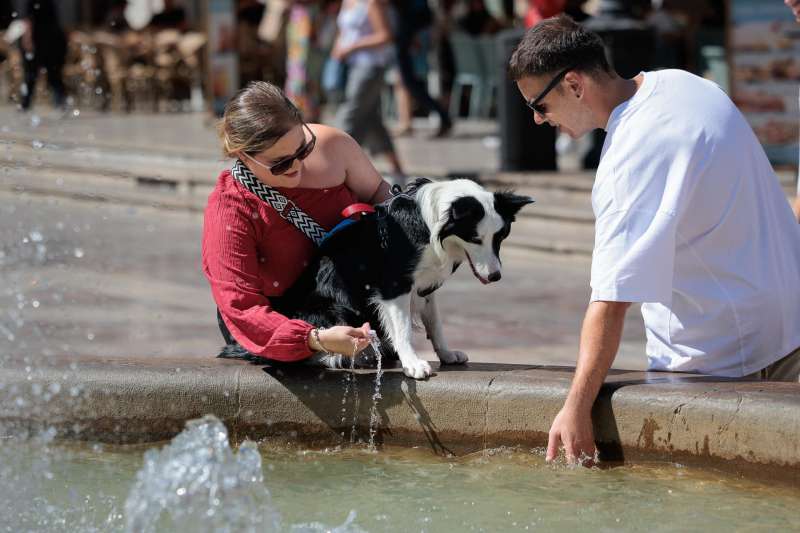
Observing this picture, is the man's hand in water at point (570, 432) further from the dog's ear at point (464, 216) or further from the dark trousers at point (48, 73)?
the dark trousers at point (48, 73)

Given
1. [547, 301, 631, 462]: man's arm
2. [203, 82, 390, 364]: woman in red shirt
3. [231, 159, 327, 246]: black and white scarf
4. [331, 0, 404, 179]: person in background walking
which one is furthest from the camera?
[331, 0, 404, 179]: person in background walking

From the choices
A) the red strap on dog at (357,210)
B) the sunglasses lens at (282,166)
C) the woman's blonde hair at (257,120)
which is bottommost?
the red strap on dog at (357,210)

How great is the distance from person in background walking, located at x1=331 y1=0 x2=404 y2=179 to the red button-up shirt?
6623mm

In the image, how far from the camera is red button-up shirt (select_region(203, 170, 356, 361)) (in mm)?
4219

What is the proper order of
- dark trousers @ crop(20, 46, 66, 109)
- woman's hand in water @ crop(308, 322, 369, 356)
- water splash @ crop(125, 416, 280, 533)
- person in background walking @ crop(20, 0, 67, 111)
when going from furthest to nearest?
dark trousers @ crop(20, 46, 66, 109) < person in background walking @ crop(20, 0, 67, 111) < woman's hand in water @ crop(308, 322, 369, 356) < water splash @ crop(125, 416, 280, 533)

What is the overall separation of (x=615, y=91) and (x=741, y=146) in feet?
1.30

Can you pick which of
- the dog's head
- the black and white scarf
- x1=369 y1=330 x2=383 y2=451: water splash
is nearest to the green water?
x1=369 y1=330 x2=383 y2=451: water splash

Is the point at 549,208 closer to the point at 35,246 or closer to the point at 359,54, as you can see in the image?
the point at 359,54

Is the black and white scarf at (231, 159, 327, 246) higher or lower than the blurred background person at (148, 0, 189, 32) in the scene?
lower

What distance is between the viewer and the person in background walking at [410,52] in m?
14.4

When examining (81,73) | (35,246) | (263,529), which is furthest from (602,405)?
(81,73)

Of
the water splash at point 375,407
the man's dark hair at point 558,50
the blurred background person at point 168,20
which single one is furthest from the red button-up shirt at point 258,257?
the blurred background person at point 168,20

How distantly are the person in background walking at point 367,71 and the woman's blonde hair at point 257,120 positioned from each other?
271 inches

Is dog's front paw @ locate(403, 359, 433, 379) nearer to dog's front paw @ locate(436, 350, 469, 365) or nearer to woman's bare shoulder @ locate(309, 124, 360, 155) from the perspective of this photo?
dog's front paw @ locate(436, 350, 469, 365)
